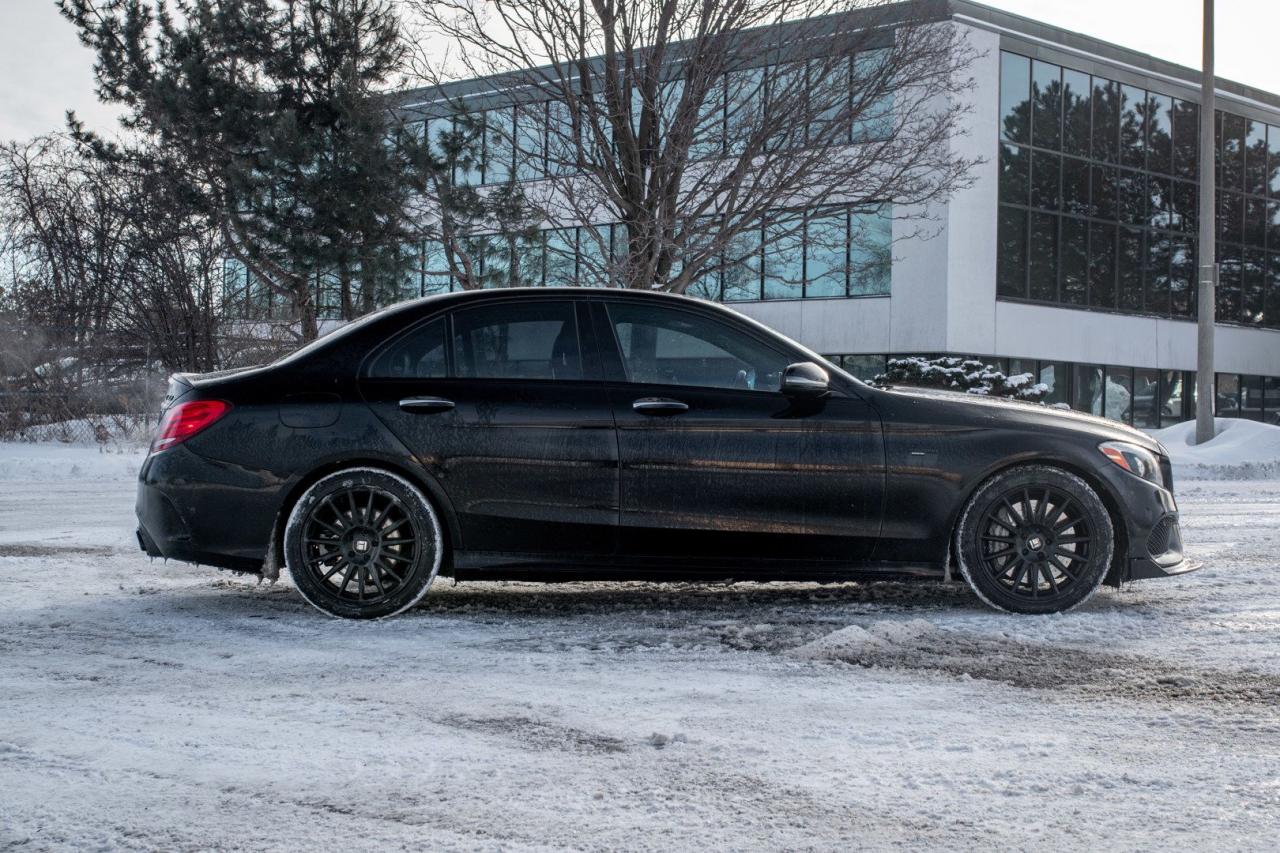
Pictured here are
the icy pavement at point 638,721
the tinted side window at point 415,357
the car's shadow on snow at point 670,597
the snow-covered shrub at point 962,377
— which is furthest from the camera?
the snow-covered shrub at point 962,377

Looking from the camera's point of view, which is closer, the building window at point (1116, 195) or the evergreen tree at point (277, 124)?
the evergreen tree at point (277, 124)

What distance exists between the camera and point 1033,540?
263 inches

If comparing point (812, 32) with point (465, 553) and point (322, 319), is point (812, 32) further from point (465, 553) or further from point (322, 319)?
point (465, 553)

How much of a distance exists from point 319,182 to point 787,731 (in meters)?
19.6

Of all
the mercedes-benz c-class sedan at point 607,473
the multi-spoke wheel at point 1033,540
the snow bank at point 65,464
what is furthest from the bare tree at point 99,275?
the multi-spoke wheel at point 1033,540

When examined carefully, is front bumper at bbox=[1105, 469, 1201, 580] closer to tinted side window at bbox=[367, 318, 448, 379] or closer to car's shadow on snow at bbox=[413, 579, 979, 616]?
car's shadow on snow at bbox=[413, 579, 979, 616]

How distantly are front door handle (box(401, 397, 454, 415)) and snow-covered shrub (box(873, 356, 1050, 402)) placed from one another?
21760 mm

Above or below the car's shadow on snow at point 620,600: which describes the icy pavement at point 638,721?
below

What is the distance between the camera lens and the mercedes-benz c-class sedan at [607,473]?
6.48 m

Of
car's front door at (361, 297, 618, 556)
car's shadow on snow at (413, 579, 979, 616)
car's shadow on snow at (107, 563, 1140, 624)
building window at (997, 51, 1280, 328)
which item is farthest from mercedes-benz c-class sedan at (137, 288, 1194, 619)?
building window at (997, 51, 1280, 328)

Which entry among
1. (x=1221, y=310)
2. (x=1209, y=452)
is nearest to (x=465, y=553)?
(x=1209, y=452)

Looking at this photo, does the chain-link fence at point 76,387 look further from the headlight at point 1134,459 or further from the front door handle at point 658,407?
the headlight at point 1134,459

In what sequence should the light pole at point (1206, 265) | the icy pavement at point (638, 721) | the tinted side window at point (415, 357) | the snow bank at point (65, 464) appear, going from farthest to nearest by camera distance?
→ the light pole at point (1206, 265) < the snow bank at point (65, 464) < the tinted side window at point (415, 357) < the icy pavement at point (638, 721)

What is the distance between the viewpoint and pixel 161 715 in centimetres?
455
